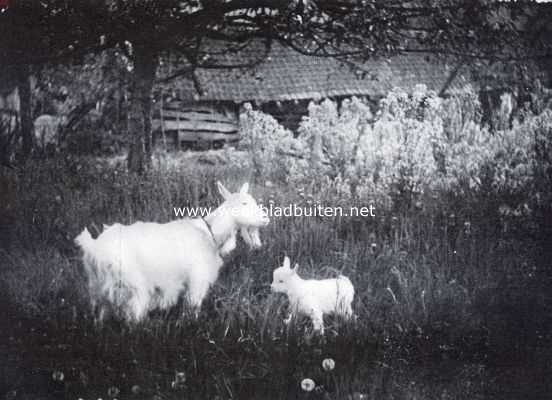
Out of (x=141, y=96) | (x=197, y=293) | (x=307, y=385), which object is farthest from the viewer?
(x=141, y=96)

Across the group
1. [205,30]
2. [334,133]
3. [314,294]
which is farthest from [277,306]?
[205,30]

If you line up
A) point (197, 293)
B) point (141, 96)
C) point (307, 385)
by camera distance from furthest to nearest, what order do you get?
1. point (141, 96)
2. point (197, 293)
3. point (307, 385)

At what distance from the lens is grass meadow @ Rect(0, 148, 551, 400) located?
2.61 metres

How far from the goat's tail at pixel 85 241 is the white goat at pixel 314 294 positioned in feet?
2.69

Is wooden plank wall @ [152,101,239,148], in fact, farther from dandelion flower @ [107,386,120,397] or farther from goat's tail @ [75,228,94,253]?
dandelion flower @ [107,386,120,397]

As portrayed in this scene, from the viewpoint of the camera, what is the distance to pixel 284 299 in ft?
8.82

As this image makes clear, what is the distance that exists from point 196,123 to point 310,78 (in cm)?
56

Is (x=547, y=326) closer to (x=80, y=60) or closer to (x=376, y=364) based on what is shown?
(x=376, y=364)

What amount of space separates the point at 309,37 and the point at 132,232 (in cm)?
118

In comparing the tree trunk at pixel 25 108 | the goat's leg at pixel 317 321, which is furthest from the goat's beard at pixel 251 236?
the tree trunk at pixel 25 108

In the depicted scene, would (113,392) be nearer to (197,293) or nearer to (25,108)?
(197,293)

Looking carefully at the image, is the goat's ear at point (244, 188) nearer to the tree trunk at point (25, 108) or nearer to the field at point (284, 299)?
the field at point (284, 299)

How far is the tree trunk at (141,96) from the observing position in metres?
2.79

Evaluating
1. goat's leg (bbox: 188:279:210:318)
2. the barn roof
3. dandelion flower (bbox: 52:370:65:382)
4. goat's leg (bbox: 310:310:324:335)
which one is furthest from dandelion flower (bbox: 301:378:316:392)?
the barn roof
